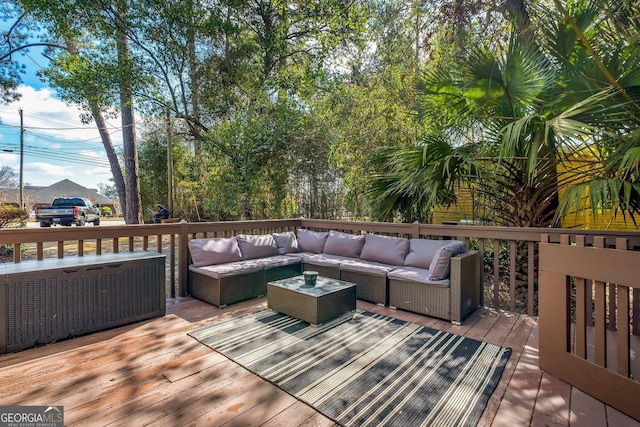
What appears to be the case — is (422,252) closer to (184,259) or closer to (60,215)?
(184,259)

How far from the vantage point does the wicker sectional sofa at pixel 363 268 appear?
3.15 m

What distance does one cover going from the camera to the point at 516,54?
2977mm

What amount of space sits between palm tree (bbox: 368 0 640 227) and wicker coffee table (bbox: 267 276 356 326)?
1517 millimetres


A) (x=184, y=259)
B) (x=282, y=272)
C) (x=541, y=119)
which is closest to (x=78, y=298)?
(x=184, y=259)

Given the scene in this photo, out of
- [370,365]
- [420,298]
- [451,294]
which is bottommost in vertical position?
[370,365]

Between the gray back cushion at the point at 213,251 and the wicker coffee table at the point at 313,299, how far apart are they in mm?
905

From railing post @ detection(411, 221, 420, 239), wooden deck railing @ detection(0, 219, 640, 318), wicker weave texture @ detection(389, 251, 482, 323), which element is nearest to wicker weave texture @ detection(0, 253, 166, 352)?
wooden deck railing @ detection(0, 219, 640, 318)

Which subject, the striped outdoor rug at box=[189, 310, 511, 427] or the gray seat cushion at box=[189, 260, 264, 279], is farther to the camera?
the gray seat cushion at box=[189, 260, 264, 279]

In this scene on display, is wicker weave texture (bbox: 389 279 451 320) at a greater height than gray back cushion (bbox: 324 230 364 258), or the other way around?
gray back cushion (bbox: 324 230 364 258)

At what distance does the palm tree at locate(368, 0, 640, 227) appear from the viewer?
8.09ft

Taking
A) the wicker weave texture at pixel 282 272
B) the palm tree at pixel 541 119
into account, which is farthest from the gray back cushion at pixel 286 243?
the palm tree at pixel 541 119

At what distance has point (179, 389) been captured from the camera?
1941 mm

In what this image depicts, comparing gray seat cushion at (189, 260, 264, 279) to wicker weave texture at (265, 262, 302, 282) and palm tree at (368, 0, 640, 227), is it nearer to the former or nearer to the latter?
wicker weave texture at (265, 262, 302, 282)

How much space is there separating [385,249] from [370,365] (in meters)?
1.87
